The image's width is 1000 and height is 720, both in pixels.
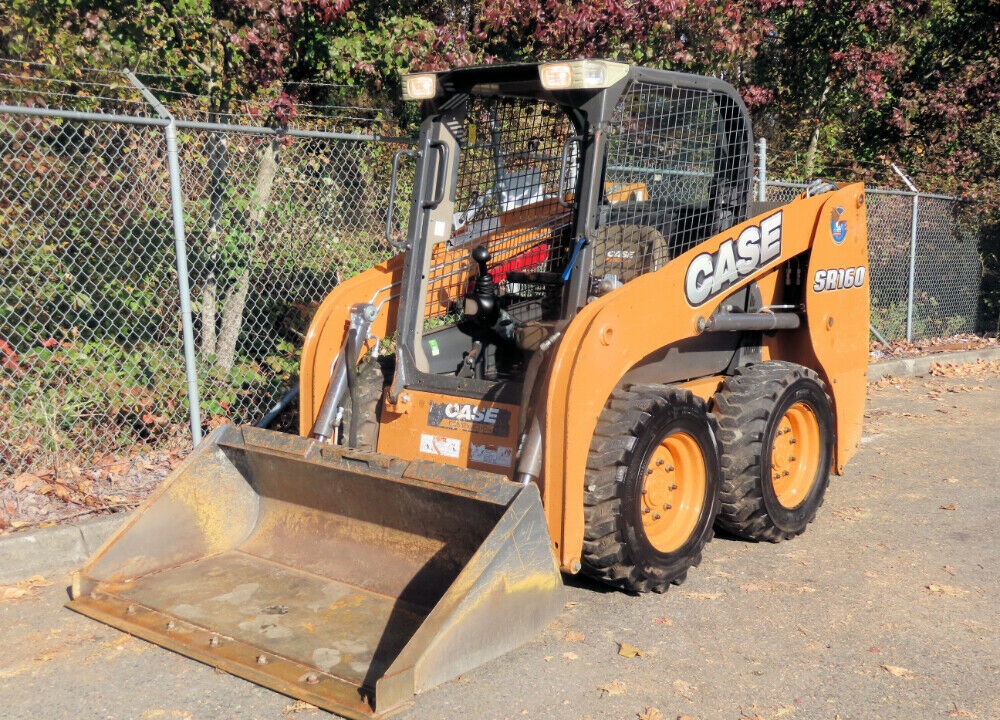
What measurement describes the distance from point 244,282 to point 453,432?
9.06 ft

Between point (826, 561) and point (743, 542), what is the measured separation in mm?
465

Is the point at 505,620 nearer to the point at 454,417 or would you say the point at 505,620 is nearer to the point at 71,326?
the point at 454,417

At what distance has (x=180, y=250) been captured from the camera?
5.95 m

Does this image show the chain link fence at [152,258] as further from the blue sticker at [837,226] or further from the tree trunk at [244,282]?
the blue sticker at [837,226]

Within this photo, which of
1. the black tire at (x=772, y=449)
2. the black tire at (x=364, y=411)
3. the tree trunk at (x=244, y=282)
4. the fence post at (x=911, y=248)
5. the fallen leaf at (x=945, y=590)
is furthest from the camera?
the fence post at (x=911, y=248)

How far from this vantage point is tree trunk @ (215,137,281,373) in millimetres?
6926

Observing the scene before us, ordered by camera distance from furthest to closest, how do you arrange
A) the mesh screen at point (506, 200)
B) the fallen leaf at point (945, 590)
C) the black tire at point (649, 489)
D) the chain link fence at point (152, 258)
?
the chain link fence at point (152, 258)
the mesh screen at point (506, 200)
the fallen leaf at point (945, 590)
the black tire at point (649, 489)

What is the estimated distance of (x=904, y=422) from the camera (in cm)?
872

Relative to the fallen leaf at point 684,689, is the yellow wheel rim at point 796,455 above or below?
above

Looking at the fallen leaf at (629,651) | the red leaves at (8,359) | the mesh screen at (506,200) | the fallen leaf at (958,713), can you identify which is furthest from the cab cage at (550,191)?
the red leaves at (8,359)

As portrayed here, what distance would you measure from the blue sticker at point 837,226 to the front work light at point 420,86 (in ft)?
7.71

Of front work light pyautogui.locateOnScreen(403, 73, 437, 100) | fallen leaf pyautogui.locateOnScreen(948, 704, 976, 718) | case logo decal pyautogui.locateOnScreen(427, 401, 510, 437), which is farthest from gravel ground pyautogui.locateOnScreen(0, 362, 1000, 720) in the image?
front work light pyautogui.locateOnScreen(403, 73, 437, 100)

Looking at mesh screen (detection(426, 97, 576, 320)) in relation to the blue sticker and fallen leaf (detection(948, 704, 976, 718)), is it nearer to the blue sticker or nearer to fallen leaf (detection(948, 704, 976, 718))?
the blue sticker

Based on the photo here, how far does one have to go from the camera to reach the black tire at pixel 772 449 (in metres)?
5.28
